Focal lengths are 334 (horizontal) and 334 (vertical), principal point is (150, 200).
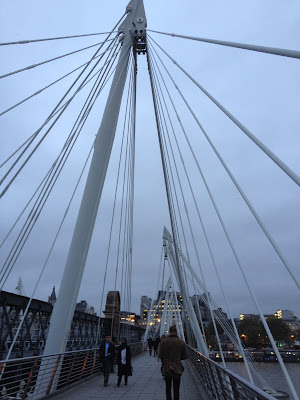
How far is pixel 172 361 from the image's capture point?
17.9ft

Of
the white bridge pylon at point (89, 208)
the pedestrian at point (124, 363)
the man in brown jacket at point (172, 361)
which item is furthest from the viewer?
the pedestrian at point (124, 363)

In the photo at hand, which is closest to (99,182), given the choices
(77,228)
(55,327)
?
(77,228)

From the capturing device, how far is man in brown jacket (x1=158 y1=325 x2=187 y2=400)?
538 centimetres

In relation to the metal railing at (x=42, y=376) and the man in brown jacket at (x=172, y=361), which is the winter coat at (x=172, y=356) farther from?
the metal railing at (x=42, y=376)

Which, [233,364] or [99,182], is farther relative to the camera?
[233,364]

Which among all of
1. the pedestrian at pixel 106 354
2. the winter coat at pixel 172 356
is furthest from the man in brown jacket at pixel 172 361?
the pedestrian at pixel 106 354

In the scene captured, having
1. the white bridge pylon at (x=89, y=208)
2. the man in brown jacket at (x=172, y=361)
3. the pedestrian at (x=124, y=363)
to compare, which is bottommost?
the man in brown jacket at (x=172, y=361)

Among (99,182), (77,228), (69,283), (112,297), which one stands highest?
(112,297)

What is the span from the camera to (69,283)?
26.6 ft

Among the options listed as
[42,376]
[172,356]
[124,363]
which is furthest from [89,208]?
[172,356]

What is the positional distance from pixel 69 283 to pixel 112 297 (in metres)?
11.6

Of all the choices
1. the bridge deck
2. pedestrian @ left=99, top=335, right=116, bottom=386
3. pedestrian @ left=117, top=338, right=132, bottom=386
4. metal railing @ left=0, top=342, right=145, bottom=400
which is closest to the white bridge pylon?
metal railing @ left=0, top=342, right=145, bottom=400

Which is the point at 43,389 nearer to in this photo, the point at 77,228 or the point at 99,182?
the point at 77,228

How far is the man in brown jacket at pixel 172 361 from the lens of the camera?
538 cm
